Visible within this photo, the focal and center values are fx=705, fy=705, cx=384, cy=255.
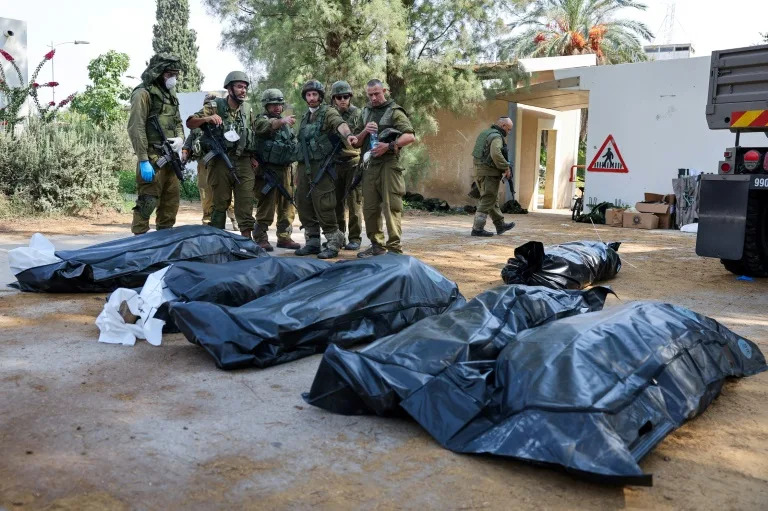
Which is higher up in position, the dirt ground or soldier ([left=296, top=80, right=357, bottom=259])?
soldier ([left=296, top=80, right=357, bottom=259])

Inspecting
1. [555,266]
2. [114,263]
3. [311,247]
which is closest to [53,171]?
[311,247]

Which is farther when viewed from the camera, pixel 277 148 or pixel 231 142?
pixel 277 148

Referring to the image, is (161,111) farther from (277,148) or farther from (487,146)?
(487,146)

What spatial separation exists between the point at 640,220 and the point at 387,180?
6485 millimetres

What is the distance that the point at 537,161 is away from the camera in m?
17.2

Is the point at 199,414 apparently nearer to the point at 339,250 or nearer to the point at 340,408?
the point at 340,408

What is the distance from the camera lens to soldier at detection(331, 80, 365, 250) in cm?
775

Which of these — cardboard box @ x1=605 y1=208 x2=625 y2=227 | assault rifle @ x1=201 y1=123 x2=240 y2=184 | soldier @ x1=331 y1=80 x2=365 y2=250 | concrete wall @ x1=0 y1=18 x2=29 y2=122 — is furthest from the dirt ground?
concrete wall @ x1=0 y1=18 x2=29 y2=122

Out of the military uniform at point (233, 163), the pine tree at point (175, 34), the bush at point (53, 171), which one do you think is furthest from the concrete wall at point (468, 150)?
the pine tree at point (175, 34)

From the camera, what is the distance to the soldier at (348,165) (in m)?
7.75

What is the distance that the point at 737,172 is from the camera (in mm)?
6395

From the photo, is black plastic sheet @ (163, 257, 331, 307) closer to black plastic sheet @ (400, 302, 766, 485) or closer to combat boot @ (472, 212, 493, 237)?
black plastic sheet @ (400, 302, 766, 485)

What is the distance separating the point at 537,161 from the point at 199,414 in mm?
15028

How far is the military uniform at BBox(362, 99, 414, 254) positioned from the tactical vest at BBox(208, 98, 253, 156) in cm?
124
